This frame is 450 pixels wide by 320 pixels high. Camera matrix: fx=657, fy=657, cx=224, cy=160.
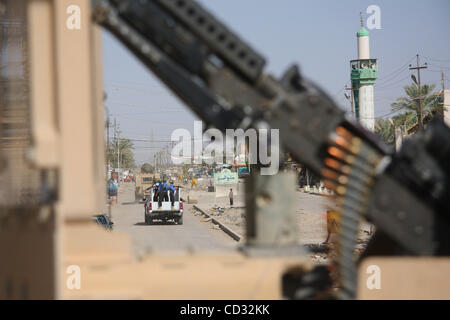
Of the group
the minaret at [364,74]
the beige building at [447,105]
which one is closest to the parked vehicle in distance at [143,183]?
the beige building at [447,105]

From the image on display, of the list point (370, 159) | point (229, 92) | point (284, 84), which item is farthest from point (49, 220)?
point (370, 159)

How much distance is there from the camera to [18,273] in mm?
4863

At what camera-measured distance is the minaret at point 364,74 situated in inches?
3642

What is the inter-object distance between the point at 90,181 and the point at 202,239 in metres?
21.7

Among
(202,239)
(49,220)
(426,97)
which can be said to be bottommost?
(202,239)

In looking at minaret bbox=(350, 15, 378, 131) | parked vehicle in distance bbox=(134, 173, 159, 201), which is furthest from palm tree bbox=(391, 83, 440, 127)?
minaret bbox=(350, 15, 378, 131)

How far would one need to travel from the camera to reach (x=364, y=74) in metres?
92.5

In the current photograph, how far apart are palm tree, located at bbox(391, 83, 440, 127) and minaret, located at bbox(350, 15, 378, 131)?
33.0 metres

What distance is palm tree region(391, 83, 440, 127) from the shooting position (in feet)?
179

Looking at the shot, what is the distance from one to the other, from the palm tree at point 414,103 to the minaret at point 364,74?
33.0 m

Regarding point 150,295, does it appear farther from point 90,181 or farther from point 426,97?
point 426,97
